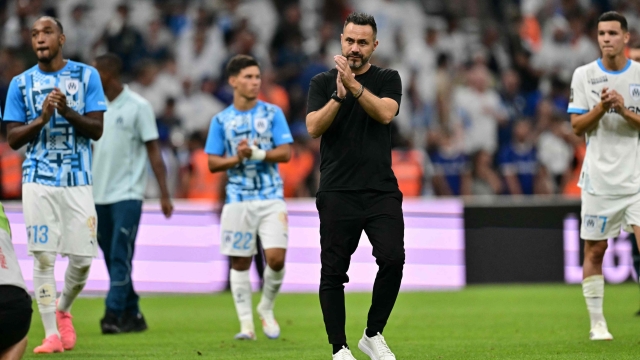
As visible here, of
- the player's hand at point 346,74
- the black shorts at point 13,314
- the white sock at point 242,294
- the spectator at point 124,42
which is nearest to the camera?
the black shorts at point 13,314

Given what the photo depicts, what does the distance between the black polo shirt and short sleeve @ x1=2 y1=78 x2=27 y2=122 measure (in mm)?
2798

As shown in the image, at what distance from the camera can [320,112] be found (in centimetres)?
724

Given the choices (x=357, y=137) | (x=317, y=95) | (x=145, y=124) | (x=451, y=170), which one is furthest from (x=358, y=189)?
(x=451, y=170)

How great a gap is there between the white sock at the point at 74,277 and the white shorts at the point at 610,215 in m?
4.39

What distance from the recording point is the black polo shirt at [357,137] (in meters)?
7.44

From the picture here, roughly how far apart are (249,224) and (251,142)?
0.78m

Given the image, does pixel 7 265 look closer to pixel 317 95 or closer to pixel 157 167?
pixel 317 95

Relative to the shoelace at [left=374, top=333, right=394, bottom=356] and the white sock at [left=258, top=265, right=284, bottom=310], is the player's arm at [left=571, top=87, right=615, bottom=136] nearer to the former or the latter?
the shoelace at [left=374, top=333, right=394, bottom=356]

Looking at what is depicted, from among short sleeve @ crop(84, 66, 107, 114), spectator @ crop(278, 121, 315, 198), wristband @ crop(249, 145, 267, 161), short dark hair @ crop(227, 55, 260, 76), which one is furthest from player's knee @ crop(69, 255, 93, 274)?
spectator @ crop(278, 121, 315, 198)

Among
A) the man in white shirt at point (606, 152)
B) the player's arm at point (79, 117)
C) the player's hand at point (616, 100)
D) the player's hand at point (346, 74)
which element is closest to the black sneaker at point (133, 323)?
the player's arm at point (79, 117)

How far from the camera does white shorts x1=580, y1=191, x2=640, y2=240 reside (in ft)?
29.6

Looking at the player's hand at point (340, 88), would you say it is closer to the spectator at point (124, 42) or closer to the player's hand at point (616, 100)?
the player's hand at point (616, 100)

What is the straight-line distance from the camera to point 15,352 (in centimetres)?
565

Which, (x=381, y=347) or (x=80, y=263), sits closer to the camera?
(x=381, y=347)
